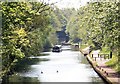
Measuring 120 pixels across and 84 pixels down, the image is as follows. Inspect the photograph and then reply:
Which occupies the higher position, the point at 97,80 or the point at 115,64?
the point at 115,64

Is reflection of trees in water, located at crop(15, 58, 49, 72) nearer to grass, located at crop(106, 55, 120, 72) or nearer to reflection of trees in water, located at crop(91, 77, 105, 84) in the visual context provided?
grass, located at crop(106, 55, 120, 72)

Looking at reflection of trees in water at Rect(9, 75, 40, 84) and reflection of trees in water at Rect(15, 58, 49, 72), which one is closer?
reflection of trees in water at Rect(9, 75, 40, 84)

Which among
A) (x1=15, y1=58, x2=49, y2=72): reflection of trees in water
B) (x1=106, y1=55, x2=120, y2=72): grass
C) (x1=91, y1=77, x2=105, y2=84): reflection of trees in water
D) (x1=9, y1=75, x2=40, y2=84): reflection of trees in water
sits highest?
(x1=106, y1=55, x2=120, y2=72): grass

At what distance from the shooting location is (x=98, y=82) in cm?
2439

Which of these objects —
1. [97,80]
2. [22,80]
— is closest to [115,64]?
[97,80]

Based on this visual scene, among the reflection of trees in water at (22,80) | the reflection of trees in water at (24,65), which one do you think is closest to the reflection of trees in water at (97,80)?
the reflection of trees in water at (22,80)

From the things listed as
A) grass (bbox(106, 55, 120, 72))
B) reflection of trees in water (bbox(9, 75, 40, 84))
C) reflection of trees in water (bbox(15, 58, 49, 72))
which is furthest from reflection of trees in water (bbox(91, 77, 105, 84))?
reflection of trees in water (bbox(15, 58, 49, 72))

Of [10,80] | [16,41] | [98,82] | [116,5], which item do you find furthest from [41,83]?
[116,5]

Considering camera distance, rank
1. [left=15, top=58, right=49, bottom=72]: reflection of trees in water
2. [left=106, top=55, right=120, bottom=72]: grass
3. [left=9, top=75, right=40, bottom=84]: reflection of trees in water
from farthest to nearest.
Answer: [left=15, top=58, right=49, bottom=72]: reflection of trees in water, [left=106, top=55, right=120, bottom=72]: grass, [left=9, top=75, right=40, bottom=84]: reflection of trees in water

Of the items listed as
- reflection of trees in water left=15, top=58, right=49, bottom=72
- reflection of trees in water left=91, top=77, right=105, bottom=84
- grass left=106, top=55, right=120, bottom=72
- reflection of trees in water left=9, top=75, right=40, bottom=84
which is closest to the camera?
reflection of trees in water left=9, top=75, right=40, bottom=84

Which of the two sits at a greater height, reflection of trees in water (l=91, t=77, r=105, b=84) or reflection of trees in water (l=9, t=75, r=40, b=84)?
reflection of trees in water (l=9, t=75, r=40, b=84)

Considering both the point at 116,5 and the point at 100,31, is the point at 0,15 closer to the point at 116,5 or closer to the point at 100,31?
the point at 116,5

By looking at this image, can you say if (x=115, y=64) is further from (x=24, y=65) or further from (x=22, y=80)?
(x=24, y=65)

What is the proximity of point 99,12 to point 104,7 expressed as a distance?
1.49m
